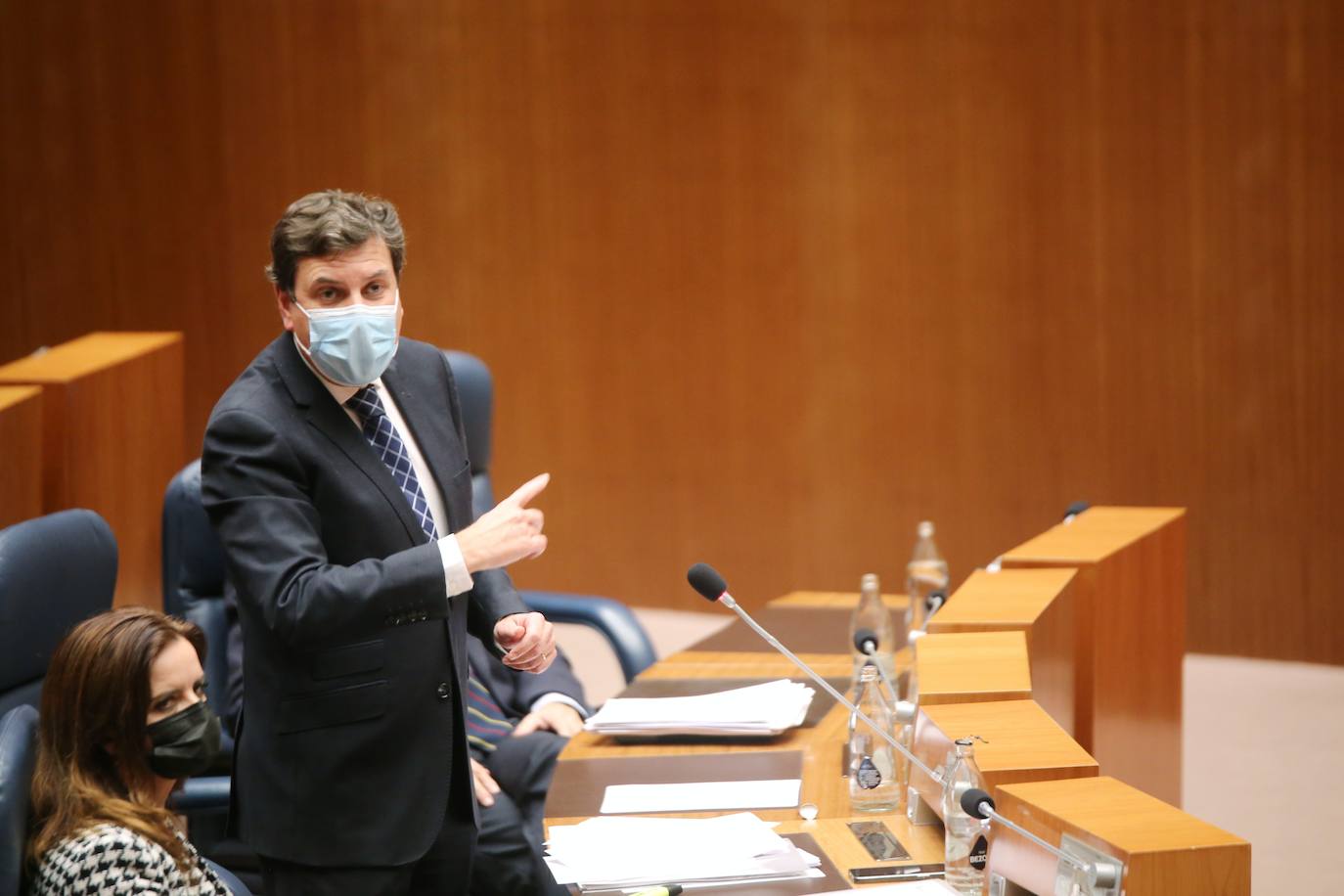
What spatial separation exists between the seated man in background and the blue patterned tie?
67 centimetres

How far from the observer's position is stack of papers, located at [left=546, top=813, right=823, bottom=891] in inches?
70.1

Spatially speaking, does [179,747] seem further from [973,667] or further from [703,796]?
[973,667]

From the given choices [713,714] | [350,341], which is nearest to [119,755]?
[350,341]

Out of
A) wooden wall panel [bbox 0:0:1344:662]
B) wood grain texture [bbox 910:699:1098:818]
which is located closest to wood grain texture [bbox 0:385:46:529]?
wood grain texture [bbox 910:699:1098:818]

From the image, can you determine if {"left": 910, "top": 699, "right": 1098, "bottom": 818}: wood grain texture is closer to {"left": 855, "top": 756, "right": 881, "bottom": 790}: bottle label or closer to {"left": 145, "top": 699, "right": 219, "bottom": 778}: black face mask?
{"left": 855, "top": 756, "right": 881, "bottom": 790}: bottle label

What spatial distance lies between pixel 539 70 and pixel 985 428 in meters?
2.02

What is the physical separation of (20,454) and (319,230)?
1505mm

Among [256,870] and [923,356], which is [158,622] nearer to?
[256,870]

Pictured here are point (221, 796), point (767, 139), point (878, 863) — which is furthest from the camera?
point (767, 139)

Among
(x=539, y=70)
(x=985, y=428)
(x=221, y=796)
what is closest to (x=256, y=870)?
(x=221, y=796)

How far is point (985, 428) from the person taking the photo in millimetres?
5031

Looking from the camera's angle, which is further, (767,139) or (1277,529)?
(767,139)

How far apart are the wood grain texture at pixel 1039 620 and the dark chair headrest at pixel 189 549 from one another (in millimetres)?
1466

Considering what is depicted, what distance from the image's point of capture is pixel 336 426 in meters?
2.02
